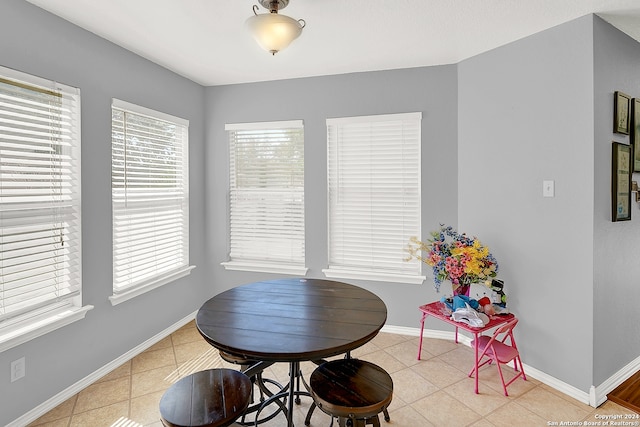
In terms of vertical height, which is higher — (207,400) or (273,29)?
(273,29)

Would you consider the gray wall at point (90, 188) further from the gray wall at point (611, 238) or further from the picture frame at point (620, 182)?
the picture frame at point (620, 182)

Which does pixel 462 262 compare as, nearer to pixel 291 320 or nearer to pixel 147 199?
pixel 291 320

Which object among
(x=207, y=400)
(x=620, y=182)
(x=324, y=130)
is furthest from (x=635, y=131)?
(x=207, y=400)

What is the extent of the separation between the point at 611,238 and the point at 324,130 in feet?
8.22

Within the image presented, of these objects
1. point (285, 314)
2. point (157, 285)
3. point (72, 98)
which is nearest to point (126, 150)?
point (72, 98)

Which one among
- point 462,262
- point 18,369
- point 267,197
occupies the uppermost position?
point 267,197

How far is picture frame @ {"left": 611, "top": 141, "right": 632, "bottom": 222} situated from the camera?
226 centimetres

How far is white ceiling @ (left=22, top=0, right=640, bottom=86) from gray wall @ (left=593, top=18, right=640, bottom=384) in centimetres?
18

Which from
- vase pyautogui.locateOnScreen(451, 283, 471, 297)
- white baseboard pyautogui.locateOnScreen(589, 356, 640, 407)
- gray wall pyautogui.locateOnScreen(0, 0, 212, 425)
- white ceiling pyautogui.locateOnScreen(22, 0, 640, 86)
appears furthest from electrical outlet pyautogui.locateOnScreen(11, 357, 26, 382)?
white baseboard pyautogui.locateOnScreen(589, 356, 640, 407)

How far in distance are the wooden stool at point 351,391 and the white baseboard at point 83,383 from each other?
6.16 ft

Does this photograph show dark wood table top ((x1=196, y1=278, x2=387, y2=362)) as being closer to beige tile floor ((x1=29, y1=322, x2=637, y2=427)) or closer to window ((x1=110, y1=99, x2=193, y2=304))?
beige tile floor ((x1=29, y1=322, x2=637, y2=427))

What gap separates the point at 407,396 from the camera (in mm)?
2277

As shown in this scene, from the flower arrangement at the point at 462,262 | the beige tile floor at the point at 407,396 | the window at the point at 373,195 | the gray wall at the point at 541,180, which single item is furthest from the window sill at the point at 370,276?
the gray wall at the point at 541,180

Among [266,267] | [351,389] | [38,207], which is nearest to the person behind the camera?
[351,389]
